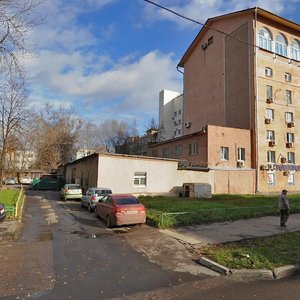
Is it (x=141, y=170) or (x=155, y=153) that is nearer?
(x=141, y=170)

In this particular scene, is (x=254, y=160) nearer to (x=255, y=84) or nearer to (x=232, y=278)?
(x=255, y=84)

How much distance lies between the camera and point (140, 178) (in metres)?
26.6

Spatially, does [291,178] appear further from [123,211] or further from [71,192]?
[123,211]

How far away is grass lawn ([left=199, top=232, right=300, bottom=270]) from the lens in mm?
7934

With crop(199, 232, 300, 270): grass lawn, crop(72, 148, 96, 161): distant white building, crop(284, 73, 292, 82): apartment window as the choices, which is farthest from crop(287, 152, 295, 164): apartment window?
crop(72, 148, 96, 161): distant white building

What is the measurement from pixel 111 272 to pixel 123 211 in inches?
244

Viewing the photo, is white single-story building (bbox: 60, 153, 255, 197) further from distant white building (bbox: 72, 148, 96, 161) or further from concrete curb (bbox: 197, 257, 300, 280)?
distant white building (bbox: 72, 148, 96, 161)

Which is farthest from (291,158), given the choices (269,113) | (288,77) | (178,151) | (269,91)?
(178,151)

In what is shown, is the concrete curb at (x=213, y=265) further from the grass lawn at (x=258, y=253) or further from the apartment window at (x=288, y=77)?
the apartment window at (x=288, y=77)

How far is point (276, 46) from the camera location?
3806cm

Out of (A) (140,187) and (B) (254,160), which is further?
(B) (254,160)

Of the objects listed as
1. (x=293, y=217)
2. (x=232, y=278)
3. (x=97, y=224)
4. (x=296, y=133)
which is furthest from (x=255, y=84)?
(x=232, y=278)

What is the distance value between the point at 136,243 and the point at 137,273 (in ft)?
11.3

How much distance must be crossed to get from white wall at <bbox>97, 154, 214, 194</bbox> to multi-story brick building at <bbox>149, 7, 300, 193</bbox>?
508 centimetres
